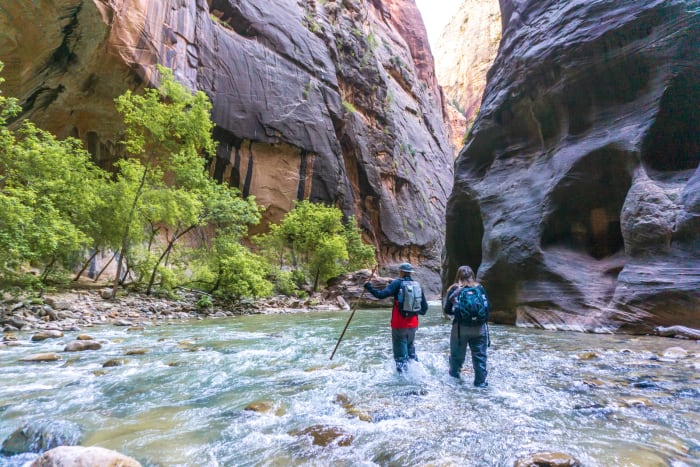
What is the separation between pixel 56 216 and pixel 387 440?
10.8 metres

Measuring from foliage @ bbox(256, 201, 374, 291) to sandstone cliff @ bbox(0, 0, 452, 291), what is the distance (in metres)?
2.45

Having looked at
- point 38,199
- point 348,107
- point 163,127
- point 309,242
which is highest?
point 348,107

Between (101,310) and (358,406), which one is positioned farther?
(101,310)

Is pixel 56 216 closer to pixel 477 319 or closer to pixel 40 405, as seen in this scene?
pixel 40 405

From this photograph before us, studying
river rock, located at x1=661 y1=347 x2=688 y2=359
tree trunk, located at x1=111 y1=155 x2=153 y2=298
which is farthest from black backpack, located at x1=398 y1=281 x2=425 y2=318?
tree trunk, located at x1=111 y1=155 x2=153 y2=298

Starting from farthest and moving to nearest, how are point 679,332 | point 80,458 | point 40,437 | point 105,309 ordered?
point 105,309 < point 679,332 < point 40,437 < point 80,458

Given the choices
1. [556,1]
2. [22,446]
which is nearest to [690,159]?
[556,1]

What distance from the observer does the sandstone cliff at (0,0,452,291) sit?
16.8 meters

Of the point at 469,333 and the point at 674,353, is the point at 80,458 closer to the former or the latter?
the point at 469,333

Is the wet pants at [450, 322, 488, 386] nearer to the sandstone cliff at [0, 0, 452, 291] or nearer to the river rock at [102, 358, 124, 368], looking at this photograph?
the river rock at [102, 358, 124, 368]

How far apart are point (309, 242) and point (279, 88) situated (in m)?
12.2

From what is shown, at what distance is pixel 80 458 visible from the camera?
86.9 inches

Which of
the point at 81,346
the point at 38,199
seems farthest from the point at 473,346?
the point at 38,199

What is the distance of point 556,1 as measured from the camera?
568 inches
